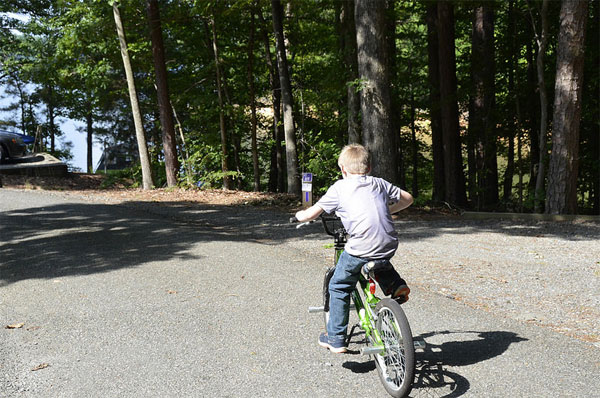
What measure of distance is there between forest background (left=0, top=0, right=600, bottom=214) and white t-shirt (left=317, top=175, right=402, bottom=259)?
922 centimetres

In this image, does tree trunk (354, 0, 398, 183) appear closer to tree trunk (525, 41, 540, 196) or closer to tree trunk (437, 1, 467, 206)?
tree trunk (437, 1, 467, 206)

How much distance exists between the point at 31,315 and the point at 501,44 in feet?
64.3

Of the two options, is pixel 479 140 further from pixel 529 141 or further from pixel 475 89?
pixel 529 141

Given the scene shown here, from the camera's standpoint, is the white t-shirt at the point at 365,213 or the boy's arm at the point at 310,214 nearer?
the white t-shirt at the point at 365,213

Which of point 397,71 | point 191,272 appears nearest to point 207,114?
point 397,71

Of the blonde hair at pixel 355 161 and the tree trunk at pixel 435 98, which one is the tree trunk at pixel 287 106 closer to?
the tree trunk at pixel 435 98

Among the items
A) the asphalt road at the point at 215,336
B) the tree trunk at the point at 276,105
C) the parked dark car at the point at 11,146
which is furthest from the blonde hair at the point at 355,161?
the parked dark car at the point at 11,146

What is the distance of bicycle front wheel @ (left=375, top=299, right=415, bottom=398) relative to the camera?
3.46 meters

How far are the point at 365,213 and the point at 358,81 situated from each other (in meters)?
9.54

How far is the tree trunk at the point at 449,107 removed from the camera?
17.2m

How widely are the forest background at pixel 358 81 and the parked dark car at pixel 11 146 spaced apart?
3.10 meters

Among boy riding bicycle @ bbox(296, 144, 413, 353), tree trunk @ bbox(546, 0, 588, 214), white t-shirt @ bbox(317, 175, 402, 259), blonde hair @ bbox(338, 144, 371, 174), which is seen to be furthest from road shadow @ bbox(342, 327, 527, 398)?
tree trunk @ bbox(546, 0, 588, 214)

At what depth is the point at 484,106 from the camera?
19078mm

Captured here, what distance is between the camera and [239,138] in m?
26.0
